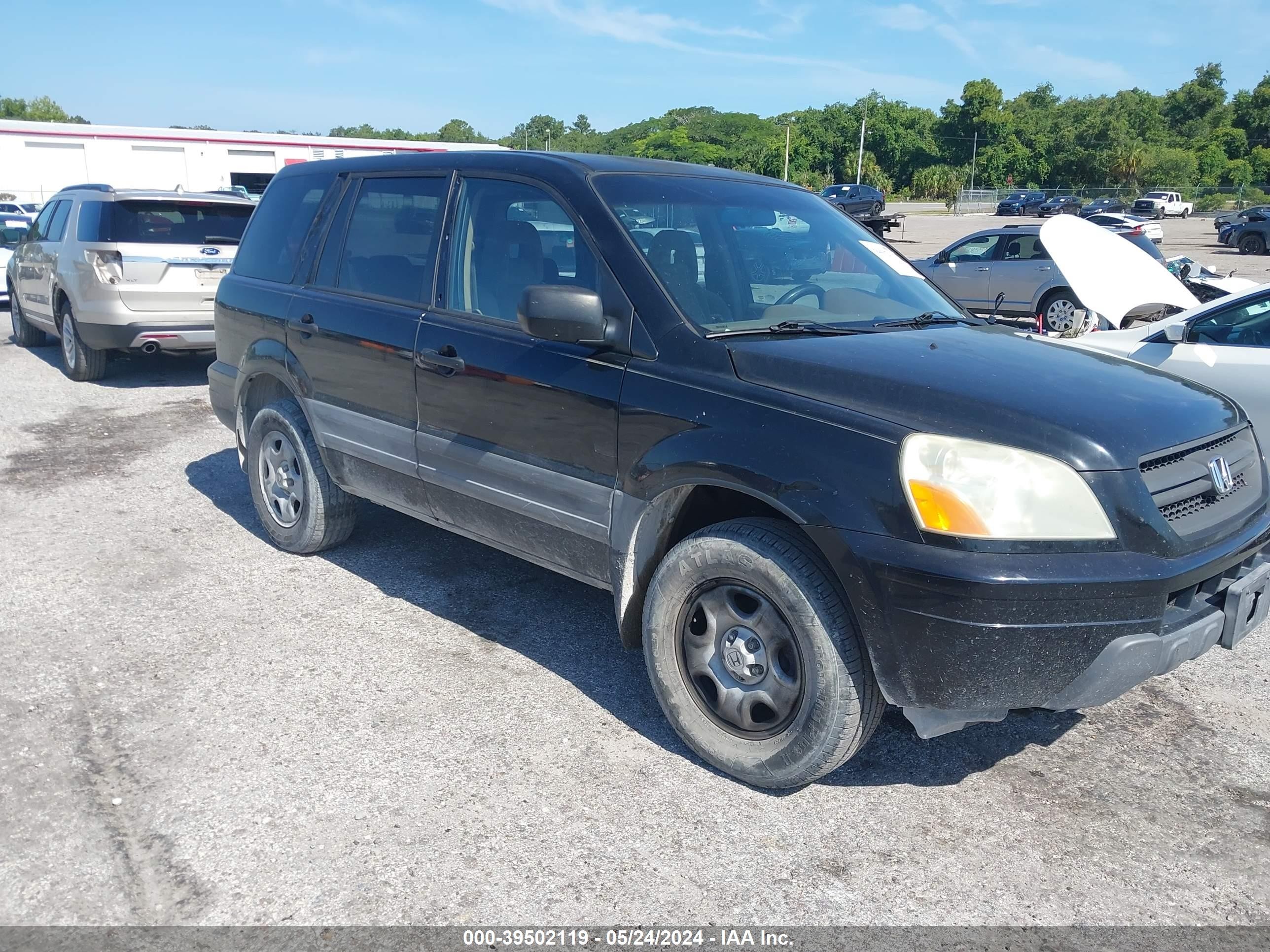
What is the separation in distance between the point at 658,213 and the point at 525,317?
729 millimetres

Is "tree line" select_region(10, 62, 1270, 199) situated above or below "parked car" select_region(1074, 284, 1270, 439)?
above

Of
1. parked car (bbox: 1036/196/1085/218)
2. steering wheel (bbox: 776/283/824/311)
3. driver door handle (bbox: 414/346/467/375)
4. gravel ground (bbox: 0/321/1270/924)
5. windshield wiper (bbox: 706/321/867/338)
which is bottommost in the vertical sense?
gravel ground (bbox: 0/321/1270/924)

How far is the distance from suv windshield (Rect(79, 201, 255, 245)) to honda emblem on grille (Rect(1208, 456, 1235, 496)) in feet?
28.3

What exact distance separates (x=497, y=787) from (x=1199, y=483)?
7.59 ft

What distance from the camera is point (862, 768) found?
134 inches

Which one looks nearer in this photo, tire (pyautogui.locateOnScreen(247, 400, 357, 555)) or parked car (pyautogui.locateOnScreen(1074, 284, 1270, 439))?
tire (pyautogui.locateOnScreen(247, 400, 357, 555))

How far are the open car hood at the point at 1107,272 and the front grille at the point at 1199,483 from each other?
133 inches

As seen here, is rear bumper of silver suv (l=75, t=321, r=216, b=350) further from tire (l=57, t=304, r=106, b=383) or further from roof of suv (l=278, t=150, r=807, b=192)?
roof of suv (l=278, t=150, r=807, b=192)

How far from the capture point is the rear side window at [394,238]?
425cm

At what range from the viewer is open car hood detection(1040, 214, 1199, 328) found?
6543 mm

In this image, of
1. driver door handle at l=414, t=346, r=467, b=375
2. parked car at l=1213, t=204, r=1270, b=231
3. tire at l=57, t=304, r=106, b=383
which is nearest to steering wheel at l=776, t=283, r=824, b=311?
driver door handle at l=414, t=346, r=467, b=375

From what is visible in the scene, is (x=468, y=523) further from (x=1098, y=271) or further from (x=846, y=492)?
(x=1098, y=271)

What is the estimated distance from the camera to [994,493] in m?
2.71

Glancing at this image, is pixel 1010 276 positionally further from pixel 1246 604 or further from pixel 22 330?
pixel 22 330
